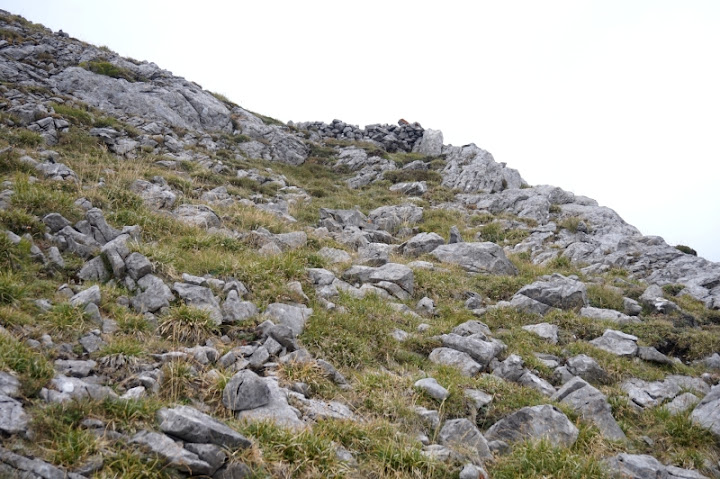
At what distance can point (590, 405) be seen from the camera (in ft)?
23.0

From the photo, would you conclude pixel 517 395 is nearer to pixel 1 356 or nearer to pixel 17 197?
pixel 1 356

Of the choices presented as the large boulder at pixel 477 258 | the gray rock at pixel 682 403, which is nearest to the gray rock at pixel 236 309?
the gray rock at pixel 682 403

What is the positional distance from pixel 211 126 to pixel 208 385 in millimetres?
33242

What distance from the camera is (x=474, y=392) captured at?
7.16 meters

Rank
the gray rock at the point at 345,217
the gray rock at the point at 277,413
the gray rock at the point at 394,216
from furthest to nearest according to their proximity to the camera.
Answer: the gray rock at the point at 394,216, the gray rock at the point at 345,217, the gray rock at the point at 277,413

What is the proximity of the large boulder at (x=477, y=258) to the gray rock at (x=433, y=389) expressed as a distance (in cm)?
832

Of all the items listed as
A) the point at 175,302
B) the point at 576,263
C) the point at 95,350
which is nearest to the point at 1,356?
the point at 95,350

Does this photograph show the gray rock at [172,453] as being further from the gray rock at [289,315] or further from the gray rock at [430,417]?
the gray rock at [289,315]

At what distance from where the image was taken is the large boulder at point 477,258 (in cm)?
1511

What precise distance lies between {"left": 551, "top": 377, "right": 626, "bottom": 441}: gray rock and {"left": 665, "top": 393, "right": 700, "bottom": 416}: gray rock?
3.58 feet

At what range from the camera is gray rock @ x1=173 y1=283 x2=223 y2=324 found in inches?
301

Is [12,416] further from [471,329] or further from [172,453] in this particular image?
[471,329]

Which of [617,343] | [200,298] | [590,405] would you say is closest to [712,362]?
[617,343]

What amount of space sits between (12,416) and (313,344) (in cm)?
452
